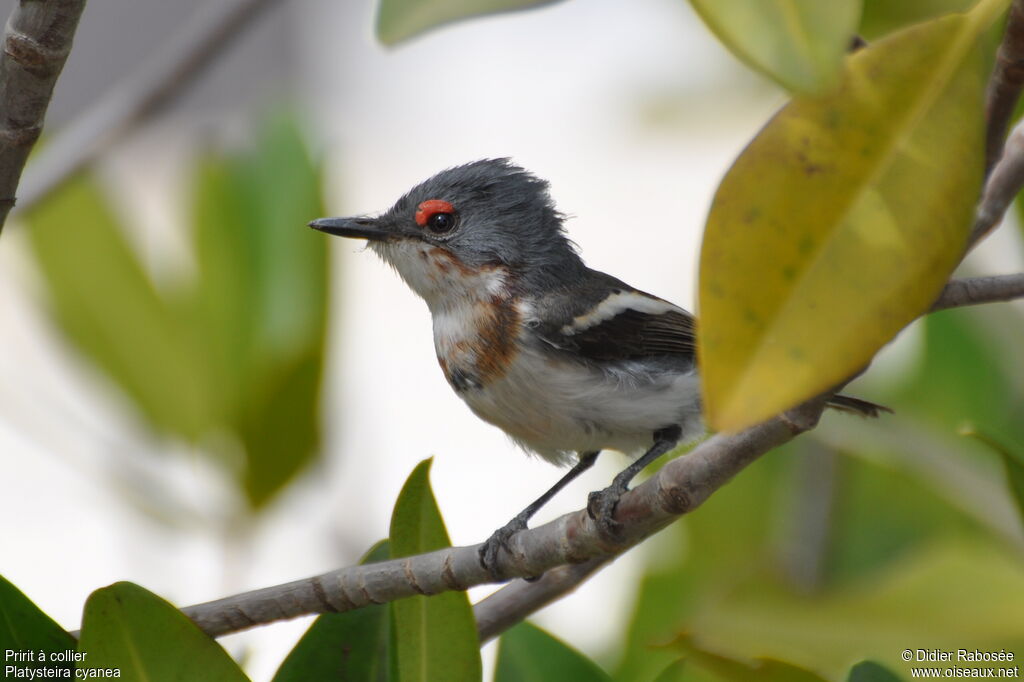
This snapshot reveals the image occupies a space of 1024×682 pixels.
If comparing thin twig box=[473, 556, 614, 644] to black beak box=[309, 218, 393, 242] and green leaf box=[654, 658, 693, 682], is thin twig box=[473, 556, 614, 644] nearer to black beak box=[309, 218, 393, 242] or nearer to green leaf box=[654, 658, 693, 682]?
green leaf box=[654, 658, 693, 682]

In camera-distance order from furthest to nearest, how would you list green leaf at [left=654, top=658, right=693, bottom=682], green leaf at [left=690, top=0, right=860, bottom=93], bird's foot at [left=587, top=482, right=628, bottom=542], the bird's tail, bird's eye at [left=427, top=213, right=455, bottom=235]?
bird's eye at [left=427, top=213, right=455, bottom=235] → the bird's tail → bird's foot at [left=587, top=482, right=628, bottom=542] → green leaf at [left=654, top=658, right=693, bottom=682] → green leaf at [left=690, top=0, right=860, bottom=93]

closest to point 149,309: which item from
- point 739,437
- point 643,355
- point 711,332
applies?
point 643,355

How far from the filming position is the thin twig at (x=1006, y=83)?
102 cm

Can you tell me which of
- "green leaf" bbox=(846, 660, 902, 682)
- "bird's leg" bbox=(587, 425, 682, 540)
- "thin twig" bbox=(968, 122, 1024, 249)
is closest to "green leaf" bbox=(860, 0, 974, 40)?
"thin twig" bbox=(968, 122, 1024, 249)

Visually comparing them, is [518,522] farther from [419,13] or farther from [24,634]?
[419,13]

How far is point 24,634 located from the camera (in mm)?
1303

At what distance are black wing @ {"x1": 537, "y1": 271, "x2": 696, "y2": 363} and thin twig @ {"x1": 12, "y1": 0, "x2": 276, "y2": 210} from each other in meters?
0.93

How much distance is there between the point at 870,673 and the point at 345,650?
66cm

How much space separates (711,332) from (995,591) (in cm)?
113

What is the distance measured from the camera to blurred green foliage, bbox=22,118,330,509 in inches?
98.7

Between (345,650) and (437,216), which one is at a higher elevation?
(437,216)

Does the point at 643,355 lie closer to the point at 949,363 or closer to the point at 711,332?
the point at 949,363

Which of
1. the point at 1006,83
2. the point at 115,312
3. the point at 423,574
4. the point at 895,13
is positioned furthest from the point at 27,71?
the point at 115,312

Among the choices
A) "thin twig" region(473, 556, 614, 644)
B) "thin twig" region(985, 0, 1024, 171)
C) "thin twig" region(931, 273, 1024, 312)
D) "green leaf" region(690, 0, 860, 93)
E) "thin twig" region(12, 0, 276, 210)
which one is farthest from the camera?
"thin twig" region(12, 0, 276, 210)
